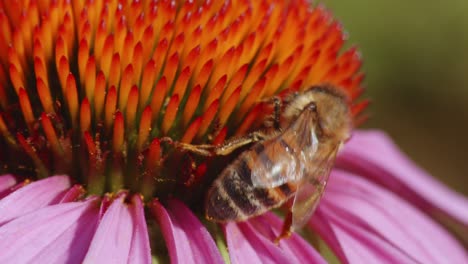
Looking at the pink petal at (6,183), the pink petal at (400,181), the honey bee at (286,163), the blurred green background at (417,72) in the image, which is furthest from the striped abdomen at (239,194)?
the blurred green background at (417,72)

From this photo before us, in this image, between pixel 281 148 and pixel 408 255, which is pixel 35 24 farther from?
pixel 408 255

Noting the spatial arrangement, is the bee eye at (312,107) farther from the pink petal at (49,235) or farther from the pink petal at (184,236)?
the pink petal at (49,235)

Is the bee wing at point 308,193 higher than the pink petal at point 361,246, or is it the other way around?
the bee wing at point 308,193

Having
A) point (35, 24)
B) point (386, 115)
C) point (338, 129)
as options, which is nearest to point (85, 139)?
point (35, 24)

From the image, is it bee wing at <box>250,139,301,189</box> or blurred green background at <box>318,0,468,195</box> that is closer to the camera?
bee wing at <box>250,139,301,189</box>

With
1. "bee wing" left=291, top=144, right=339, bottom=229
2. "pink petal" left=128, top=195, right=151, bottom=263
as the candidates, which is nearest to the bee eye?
"bee wing" left=291, top=144, right=339, bottom=229

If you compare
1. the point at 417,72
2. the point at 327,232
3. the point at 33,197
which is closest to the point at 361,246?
the point at 327,232

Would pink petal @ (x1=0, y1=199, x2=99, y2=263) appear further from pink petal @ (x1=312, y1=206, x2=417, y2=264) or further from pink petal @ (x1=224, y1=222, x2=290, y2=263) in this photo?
pink petal @ (x1=312, y1=206, x2=417, y2=264)
